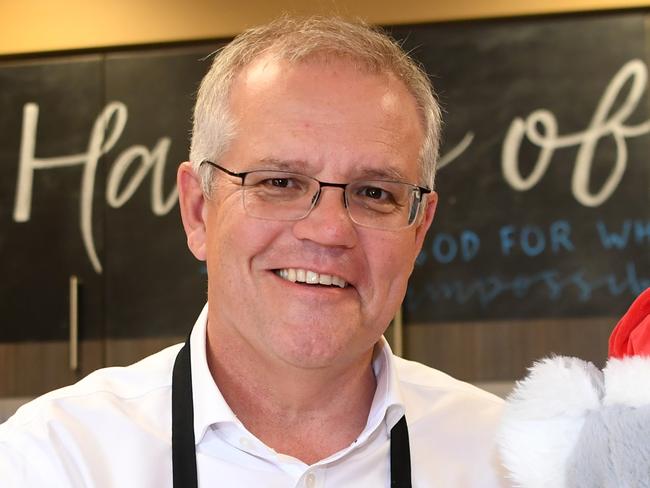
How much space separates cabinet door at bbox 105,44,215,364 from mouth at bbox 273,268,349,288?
5.01 ft

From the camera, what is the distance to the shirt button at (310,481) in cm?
117

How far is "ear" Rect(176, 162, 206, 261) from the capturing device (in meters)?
1.28

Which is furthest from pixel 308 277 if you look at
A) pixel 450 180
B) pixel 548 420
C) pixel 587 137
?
pixel 587 137

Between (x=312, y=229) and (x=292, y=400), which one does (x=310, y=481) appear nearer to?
(x=292, y=400)

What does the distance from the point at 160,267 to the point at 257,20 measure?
712 mm

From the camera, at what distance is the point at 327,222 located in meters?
1.13

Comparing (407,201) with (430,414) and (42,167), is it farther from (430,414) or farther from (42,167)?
(42,167)

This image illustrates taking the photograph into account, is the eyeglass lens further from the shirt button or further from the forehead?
the shirt button

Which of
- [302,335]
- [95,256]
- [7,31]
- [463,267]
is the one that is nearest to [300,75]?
[302,335]

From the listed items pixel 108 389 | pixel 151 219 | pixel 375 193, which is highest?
pixel 151 219

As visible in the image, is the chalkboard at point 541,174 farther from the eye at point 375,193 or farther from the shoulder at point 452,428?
the eye at point 375,193

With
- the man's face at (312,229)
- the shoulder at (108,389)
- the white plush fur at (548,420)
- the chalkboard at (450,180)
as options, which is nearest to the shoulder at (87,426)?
the shoulder at (108,389)

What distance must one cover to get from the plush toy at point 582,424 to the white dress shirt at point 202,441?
311mm

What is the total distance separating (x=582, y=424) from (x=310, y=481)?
40 centimetres
